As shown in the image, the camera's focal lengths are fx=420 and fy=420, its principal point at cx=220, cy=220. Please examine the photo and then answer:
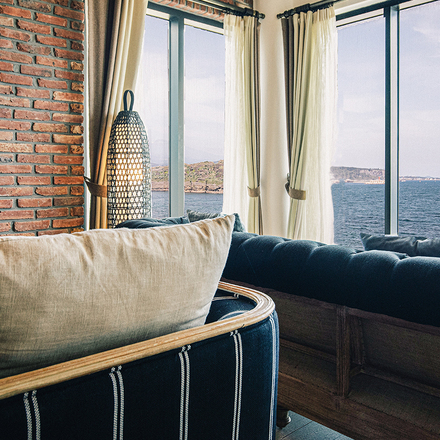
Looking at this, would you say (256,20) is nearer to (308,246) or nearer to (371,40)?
(371,40)

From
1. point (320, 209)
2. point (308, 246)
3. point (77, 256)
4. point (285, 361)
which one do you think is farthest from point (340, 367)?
point (320, 209)

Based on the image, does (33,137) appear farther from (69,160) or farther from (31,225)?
(31,225)

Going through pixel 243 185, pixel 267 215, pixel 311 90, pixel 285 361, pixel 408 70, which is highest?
pixel 408 70

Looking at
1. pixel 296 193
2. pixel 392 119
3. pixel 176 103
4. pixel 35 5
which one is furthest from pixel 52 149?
pixel 392 119

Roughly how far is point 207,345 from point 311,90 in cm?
341

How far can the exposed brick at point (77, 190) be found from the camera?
9.55 ft

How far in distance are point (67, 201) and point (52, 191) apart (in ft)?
0.41

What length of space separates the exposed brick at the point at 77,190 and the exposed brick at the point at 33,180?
0.17 metres

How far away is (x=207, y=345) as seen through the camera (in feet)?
2.60

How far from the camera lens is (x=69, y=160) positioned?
2887mm

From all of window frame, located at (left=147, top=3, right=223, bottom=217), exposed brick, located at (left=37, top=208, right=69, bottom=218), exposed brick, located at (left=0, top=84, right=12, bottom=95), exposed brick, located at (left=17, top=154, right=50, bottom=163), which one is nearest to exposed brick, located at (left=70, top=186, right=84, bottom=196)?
exposed brick, located at (left=37, top=208, right=69, bottom=218)

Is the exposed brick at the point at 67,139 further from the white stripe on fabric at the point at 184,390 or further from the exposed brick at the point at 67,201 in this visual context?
the white stripe on fabric at the point at 184,390

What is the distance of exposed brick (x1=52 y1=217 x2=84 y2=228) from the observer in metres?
2.84

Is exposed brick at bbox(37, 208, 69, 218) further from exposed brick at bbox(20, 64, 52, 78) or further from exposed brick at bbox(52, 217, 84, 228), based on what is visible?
exposed brick at bbox(20, 64, 52, 78)
